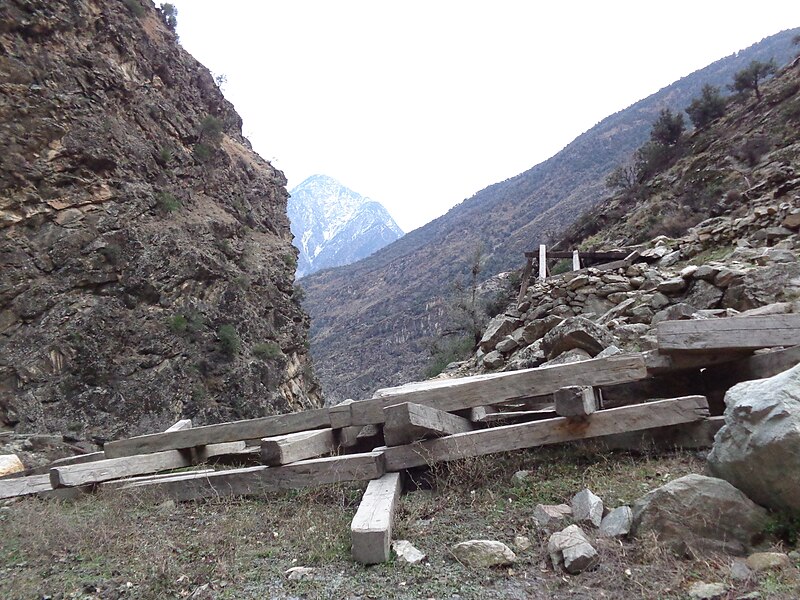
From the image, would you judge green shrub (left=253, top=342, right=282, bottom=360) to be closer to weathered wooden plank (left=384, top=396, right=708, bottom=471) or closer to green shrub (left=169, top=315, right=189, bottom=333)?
green shrub (left=169, top=315, right=189, bottom=333)

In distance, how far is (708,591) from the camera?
2244mm

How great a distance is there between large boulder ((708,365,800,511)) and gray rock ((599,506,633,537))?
569 mm

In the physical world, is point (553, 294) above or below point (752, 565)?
above

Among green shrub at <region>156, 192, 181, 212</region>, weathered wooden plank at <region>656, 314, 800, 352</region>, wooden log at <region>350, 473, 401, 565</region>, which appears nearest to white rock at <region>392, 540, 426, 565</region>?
wooden log at <region>350, 473, 401, 565</region>

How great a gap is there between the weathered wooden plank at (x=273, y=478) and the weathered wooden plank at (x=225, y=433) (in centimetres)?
50

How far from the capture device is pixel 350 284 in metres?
70.0

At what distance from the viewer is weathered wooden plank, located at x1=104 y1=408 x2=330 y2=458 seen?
16.1ft

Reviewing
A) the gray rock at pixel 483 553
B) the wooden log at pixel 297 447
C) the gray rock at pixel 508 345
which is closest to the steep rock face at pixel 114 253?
the gray rock at pixel 508 345

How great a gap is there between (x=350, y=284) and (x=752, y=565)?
68268mm

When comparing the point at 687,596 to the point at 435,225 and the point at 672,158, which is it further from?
the point at 435,225

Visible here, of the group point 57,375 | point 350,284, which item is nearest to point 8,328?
point 57,375

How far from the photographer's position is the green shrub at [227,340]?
20.5m

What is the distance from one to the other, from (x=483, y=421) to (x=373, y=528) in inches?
84.6

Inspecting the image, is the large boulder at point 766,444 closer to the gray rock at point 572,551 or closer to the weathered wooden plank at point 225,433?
the gray rock at point 572,551
